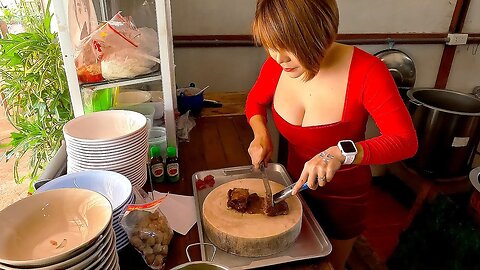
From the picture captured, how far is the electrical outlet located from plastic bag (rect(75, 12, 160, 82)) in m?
2.27

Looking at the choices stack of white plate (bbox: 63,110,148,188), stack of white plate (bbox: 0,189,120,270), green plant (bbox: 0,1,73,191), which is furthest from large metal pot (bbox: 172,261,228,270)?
green plant (bbox: 0,1,73,191)

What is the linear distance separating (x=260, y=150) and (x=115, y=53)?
0.56 meters

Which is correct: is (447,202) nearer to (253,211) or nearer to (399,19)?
(399,19)

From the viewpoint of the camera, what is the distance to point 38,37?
148cm

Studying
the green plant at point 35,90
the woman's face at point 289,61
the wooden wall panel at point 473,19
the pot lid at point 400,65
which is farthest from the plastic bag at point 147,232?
the wooden wall panel at point 473,19

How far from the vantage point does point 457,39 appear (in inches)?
99.1

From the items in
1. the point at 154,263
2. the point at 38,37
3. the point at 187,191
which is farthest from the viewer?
the point at 38,37

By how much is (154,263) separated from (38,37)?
1176 mm

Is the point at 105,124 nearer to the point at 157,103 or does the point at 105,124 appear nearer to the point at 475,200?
the point at 157,103

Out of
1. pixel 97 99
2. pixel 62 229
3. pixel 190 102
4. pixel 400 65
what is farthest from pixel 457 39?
pixel 62 229

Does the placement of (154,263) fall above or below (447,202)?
above

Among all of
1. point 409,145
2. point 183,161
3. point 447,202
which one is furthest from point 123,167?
point 447,202

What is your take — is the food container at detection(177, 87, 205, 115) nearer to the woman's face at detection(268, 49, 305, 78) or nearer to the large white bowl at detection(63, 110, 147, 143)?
the large white bowl at detection(63, 110, 147, 143)

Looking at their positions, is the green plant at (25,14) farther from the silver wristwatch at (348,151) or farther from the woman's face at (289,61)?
the silver wristwatch at (348,151)
